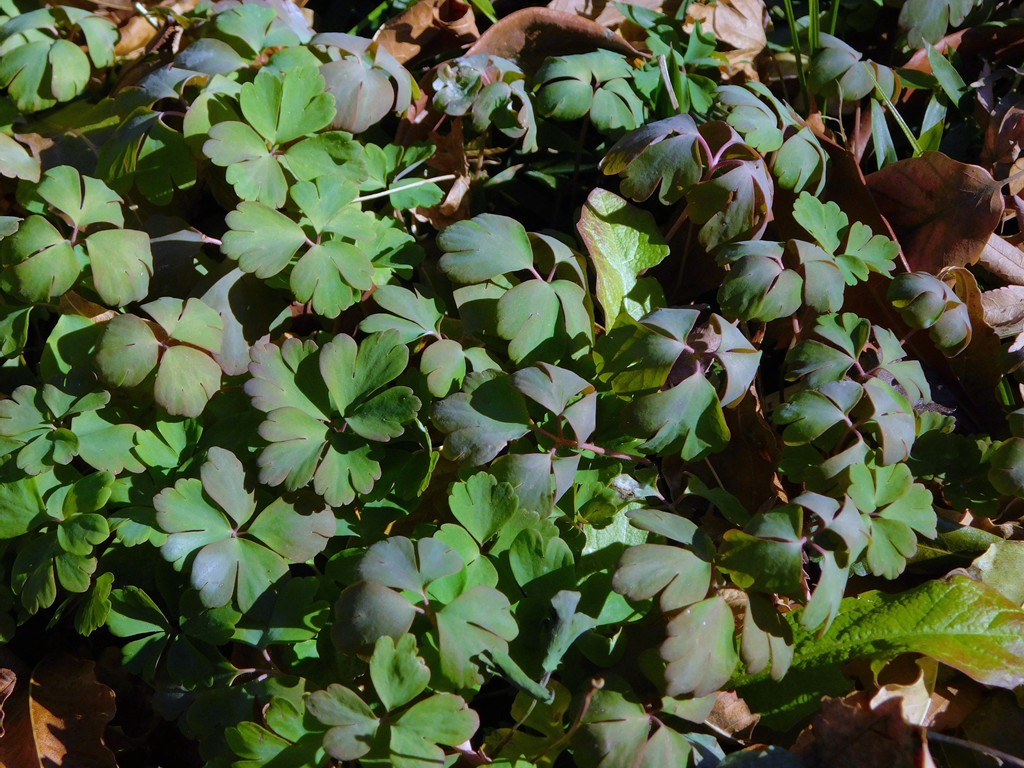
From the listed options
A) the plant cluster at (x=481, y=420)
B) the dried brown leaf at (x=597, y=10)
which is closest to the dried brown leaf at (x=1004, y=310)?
the plant cluster at (x=481, y=420)

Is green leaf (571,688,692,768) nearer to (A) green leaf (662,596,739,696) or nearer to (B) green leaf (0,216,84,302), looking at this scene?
(A) green leaf (662,596,739,696)

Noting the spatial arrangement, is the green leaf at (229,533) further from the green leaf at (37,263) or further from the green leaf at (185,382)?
the green leaf at (37,263)

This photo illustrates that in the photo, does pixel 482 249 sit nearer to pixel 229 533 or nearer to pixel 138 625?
pixel 229 533

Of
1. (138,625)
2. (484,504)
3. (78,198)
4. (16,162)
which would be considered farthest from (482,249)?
(16,162)

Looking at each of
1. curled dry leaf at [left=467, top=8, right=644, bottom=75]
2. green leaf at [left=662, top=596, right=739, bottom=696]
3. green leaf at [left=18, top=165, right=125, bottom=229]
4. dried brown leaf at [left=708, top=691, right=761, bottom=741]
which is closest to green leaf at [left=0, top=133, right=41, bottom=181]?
green leaf at [left=18, top=165, right=125, bottom=229]

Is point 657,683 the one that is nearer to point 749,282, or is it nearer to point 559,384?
point 559,384
